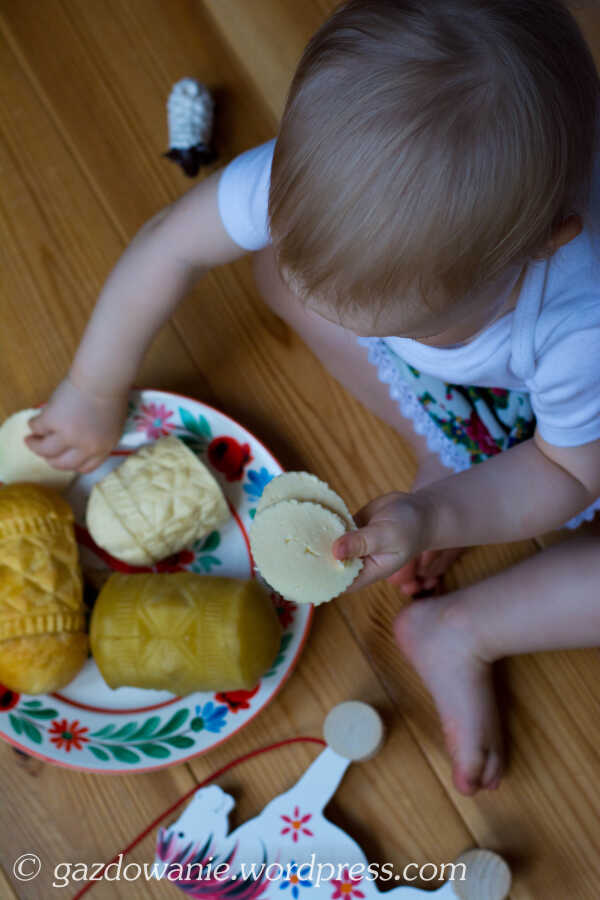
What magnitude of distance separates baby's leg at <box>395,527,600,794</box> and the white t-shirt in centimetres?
15

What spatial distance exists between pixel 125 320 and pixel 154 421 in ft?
0.38

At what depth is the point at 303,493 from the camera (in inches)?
22.9

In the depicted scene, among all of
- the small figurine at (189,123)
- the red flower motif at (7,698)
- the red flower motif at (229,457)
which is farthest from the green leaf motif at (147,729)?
the small figurine at (189,123)

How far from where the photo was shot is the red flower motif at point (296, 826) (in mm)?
717

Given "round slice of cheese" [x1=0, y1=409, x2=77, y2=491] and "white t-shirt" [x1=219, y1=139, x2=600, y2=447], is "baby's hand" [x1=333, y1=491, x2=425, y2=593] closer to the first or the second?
"white t-shirt" [x1=219, y1=139, x2=600, y2=447]

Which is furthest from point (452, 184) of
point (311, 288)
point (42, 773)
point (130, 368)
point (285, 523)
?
point (42, 773)

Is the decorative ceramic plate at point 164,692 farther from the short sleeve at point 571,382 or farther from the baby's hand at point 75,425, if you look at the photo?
the short sleeve at point 571,382

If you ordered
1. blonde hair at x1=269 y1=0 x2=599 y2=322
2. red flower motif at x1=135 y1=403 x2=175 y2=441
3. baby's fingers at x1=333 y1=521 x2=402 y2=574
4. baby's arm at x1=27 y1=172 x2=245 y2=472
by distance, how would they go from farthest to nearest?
red flower motif at x1=135 y1=403 x2=175 y2=441
baby's arm at x1=27 y1=172 x2=245 y2=472
baby's fingers at x1=333 y1=521 x2=402 y2=574
blonde hair at x1=269 y1=0 x2=599 y2=322

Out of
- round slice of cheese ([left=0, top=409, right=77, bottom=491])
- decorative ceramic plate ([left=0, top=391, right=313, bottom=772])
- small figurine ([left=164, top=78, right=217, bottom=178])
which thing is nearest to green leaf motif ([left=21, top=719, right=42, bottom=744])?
decorative ceramic plate ([left=0, top=391, right=313, bottom=772])

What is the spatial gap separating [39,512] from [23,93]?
53 cm

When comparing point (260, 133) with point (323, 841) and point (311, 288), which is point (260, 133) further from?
point (323, 841)

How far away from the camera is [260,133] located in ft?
2.95

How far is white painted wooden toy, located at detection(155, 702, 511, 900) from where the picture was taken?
70 cm

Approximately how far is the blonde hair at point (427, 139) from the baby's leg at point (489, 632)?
37 centimetres
